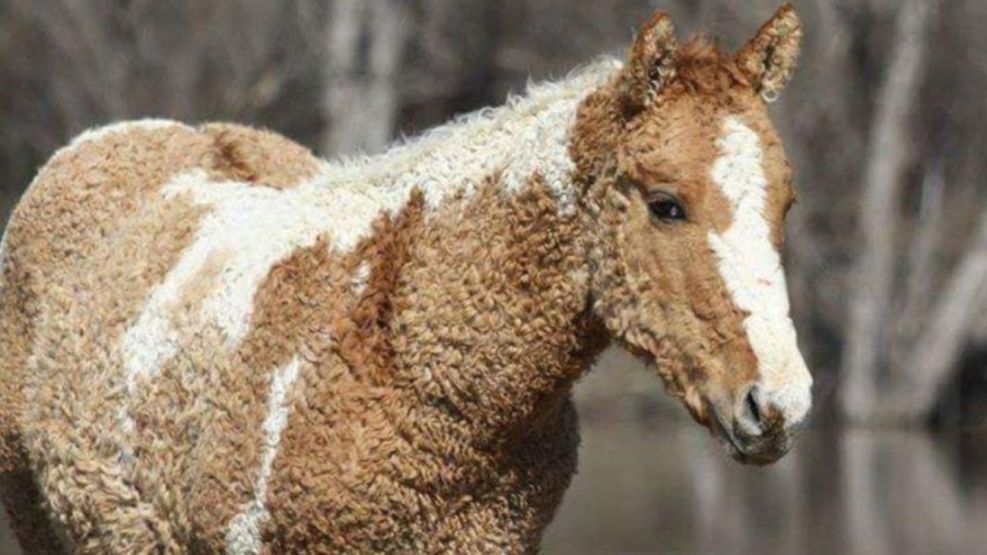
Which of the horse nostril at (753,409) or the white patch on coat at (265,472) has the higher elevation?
the white patch on coat at (265,472)

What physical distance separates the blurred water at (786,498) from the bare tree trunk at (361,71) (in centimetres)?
512

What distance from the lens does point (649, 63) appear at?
453 centimetres

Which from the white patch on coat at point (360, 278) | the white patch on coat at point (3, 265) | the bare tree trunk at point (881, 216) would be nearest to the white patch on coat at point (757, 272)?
the white patch on coat at point (360, 278)

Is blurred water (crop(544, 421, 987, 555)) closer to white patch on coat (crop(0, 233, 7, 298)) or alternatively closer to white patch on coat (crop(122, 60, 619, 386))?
white patch on coat (crop(0, 233, 7, 298))

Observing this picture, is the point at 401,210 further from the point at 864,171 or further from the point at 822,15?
the point at 864,171

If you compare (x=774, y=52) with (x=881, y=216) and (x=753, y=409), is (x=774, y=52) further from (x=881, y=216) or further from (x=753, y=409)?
(x=881, y=216)

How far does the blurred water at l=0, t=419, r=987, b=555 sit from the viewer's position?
40.9 feet

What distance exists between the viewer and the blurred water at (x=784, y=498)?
12.5 m

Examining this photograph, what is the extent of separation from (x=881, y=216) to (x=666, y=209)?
1526 cm

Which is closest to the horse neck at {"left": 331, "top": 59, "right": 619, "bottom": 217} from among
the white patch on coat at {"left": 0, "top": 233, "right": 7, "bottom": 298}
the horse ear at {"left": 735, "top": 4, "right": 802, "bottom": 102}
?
the horse ear at {"left": 735, "top": 4, "right": 802, "bottom": 102}

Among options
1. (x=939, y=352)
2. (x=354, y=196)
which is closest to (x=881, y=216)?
(x=939, y=352)

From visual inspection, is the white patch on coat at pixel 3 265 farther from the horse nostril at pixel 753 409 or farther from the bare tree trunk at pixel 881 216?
the bare tree trunk at pixel 881 216

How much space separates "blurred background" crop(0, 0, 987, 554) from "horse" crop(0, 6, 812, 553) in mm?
9356

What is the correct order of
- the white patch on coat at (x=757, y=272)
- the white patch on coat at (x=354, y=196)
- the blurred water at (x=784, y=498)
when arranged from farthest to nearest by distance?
the blurred water at (x=784, y=498) < the white patch on coat at (x=354, y=196) < the white patch on coat at (x=757, y=272)
